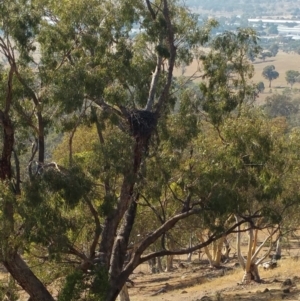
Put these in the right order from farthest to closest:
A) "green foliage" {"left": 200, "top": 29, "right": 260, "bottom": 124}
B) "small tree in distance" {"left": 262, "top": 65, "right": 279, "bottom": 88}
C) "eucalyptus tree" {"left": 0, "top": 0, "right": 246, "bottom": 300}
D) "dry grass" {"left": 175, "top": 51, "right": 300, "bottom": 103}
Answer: "dry grass" {"left": 175, "top": 51, "right": 300, "bottom": 103} → "small tree in distance" {"left": 262, "top": 65, "right": 279, "bottom": 88} → "green foliage" {"left": 200, "top": 29, "right": 260, "bottom": 124} → "eucalyptus tree" {"left": 0, "top": 0, "right": 246, "bottom": 300}

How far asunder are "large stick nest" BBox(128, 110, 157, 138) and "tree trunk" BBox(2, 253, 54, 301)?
2.93 meters

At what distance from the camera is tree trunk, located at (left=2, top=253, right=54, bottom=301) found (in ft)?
35.1

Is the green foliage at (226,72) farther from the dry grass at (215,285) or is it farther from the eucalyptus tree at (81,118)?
the dry grass at (215,285)

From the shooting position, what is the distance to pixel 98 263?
37.2 ft

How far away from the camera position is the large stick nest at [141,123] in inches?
453

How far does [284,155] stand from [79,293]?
187 inches

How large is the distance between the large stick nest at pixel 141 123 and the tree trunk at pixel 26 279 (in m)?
2.93

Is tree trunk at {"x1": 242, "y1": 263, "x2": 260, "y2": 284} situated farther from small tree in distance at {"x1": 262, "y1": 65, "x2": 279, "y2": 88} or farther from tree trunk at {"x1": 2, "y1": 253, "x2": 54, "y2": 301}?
small tree in distance at {"x1": 262, "y1": 65, "x2": 279, "y2": 88}

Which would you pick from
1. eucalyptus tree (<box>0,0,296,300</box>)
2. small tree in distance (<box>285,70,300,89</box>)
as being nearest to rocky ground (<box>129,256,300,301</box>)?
eucalyptus tree (<box>0,0,296,300</box>)

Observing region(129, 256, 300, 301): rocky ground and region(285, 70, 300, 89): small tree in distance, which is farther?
region(285, 70, 300, 89): small tree in distance

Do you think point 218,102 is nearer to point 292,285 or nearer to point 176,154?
point 176,154

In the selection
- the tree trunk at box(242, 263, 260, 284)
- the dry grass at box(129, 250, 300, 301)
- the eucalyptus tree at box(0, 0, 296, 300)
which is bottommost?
the dry grass at box(129, 250, 300, 301)


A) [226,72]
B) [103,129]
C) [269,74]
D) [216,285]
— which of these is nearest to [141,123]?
[103,129]

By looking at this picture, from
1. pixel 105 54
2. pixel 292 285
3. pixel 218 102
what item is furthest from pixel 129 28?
pixel 292 285
